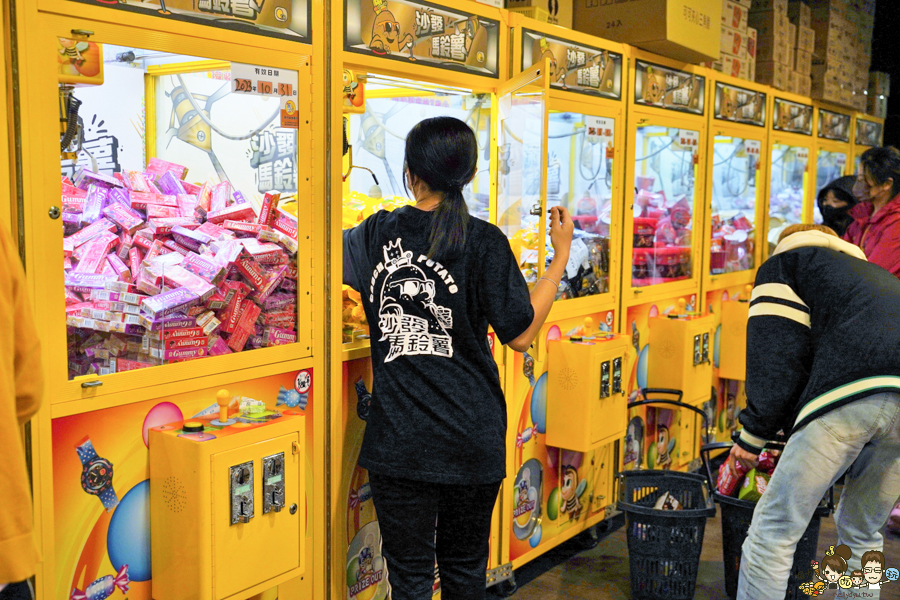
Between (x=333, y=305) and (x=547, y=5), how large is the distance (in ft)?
6.14

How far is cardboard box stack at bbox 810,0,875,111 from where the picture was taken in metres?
6.28

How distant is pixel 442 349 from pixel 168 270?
29.1 inches

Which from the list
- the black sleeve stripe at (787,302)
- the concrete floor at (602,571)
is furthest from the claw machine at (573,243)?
the black sleeve stripe at (787,302)

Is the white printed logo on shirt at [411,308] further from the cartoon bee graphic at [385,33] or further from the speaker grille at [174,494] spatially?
the cartoon bee graphic at [385,33]

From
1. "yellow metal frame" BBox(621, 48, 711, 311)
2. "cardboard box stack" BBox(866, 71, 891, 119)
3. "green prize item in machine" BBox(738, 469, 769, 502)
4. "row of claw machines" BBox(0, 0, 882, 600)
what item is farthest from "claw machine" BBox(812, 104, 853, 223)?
"green prize item in machine" BBox(738, 469, 769, 502)

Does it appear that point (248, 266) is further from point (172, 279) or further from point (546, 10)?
point (546, 10)

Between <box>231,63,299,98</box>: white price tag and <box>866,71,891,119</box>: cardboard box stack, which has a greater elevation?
<box>866,71,891,119</box>: cardboard box stack

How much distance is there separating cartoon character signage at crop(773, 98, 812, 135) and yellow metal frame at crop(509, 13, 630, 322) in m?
2.19

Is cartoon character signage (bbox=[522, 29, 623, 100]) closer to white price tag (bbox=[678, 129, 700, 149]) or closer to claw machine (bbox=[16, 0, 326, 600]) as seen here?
white price tag (bbox=[678, 129, 700, 149])

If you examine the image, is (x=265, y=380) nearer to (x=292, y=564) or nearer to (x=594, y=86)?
(x=292, y=564)

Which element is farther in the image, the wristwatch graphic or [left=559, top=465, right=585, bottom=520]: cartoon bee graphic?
[left=559, top=465, right=585, bottom=520]: cartoon bee graphic

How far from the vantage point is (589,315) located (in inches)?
153

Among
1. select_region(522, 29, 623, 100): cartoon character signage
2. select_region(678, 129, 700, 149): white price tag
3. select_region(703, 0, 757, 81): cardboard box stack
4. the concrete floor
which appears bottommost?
the concrete floor

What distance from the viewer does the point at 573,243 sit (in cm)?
386
